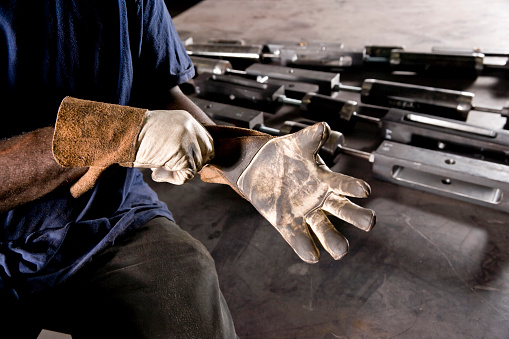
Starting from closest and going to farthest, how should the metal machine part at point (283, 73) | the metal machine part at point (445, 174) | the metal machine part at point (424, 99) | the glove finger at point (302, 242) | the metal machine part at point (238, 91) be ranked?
1. the glove finger at point (302, 242)
2. the metal machine part at point (445, 174)
3. the metal machine part at point (424, 99)
4. the metal machine part at point (238, 91)
5. the metal machine part at point (283, 73)

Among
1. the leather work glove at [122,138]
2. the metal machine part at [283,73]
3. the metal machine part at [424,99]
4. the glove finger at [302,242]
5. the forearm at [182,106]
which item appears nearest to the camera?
the leather work glove at [122,138]

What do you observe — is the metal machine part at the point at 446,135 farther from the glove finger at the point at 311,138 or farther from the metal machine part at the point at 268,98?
the glove finger at the point at 311,138

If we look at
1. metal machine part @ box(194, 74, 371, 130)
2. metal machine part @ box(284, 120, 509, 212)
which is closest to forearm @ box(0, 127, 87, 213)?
metal machine part @ box(284, 120, 509, 212)

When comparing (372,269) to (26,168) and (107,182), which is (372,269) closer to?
(107,182)

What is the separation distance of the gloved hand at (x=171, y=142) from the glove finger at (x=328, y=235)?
1.02 ft

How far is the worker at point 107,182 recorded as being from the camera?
852mm

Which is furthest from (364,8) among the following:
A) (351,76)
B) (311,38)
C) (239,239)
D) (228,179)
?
(228,179)

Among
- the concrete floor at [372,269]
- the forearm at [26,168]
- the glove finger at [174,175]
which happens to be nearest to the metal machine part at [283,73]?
the concrete floor at [372,269]

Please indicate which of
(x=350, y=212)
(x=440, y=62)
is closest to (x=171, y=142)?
(x=350, y=212)

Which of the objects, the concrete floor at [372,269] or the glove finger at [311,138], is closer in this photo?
the glove finger at [311,138]

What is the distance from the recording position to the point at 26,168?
854 mm

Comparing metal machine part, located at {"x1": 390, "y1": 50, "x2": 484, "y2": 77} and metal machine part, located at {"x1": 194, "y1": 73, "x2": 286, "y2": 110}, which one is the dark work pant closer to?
metal machine part, located at {"x1": 194, "y1": 73, "x2": 286, "y2": 110}

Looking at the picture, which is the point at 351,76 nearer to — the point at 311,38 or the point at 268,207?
the point at 311,38

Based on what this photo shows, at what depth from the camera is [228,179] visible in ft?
3.50
